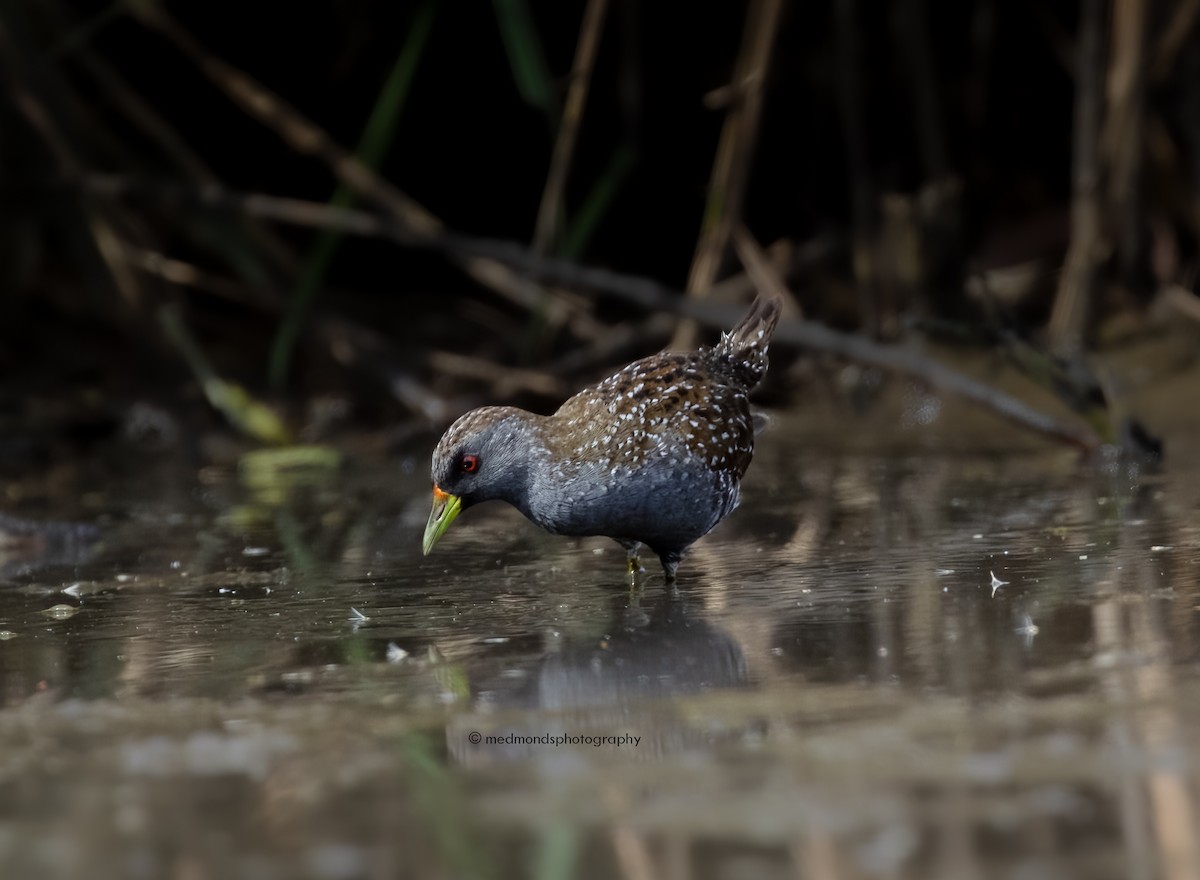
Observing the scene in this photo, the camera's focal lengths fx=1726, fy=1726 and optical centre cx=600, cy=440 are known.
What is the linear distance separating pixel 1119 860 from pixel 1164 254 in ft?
19.8

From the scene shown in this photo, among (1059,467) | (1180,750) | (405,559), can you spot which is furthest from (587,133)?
(1180,750)

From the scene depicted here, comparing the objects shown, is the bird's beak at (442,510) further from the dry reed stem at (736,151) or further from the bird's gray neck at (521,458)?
the dry reed stem at (736,151)

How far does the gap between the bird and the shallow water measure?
0.18 meters

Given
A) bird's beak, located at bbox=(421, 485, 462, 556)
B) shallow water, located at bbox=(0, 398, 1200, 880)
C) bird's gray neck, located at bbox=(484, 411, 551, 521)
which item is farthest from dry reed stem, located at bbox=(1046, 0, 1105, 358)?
bird's beak, located at bbox=(421, 485, 462, 556)

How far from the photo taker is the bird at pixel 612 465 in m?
4.39

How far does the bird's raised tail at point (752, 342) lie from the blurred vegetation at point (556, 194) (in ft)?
3.00

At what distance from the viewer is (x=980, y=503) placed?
539 cm

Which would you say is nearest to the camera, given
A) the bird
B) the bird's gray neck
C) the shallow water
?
the shallow water

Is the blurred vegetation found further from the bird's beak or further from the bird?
the bird's beak

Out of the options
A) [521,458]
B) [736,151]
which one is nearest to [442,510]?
[521,458]

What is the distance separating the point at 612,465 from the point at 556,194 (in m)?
3.29

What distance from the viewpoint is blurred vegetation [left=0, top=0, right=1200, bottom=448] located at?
750 cm

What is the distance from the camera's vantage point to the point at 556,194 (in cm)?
746

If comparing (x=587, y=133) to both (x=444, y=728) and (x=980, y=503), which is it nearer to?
(x=980, y=503)
